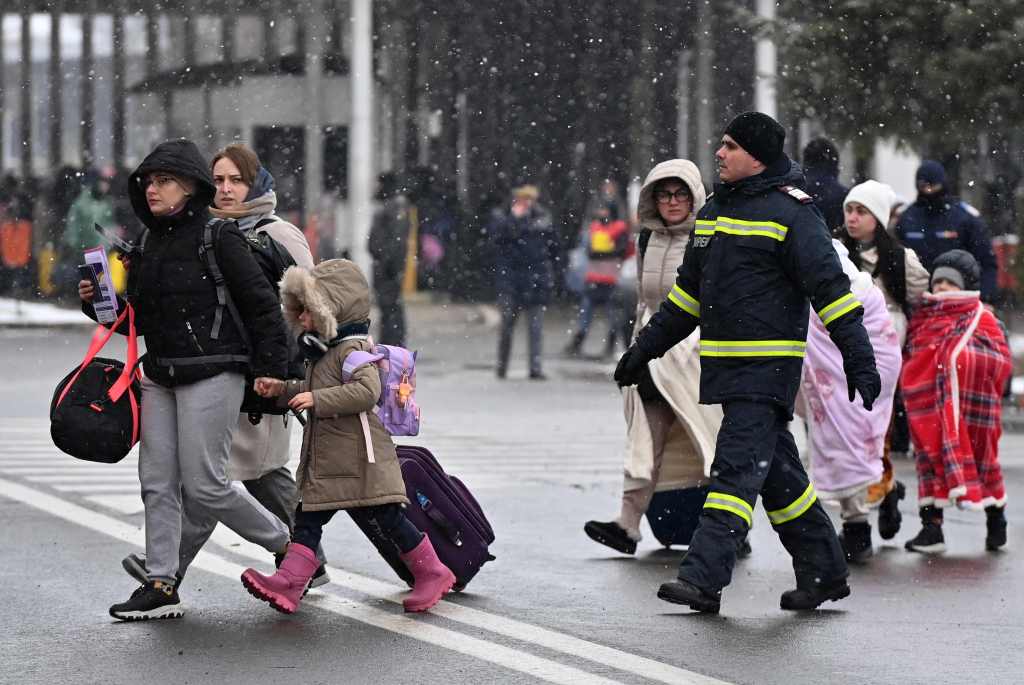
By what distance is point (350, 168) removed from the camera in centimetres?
2953

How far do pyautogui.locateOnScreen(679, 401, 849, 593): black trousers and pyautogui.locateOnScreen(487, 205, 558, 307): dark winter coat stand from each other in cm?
1212

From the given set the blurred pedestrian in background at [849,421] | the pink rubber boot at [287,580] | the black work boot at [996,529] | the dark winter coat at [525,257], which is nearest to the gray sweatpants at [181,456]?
the pink rubber boot at [287,580]

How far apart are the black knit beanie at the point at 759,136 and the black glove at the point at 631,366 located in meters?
0.82

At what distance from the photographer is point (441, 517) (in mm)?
7898

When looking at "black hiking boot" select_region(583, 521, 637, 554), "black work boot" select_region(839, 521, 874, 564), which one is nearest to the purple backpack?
"black hiking boot" select_region(583, 521, 637, 554)

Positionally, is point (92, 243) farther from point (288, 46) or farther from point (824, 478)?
point (824, 478)

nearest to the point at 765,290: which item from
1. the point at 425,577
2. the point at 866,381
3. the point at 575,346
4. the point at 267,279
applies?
the point at 866,381

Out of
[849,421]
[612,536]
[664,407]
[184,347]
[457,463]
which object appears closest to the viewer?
[184,347]

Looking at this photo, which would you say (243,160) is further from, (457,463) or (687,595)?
(457,463)

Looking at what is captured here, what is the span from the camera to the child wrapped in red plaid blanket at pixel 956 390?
963 centimetres

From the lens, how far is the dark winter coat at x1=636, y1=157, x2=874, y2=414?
24.4ft

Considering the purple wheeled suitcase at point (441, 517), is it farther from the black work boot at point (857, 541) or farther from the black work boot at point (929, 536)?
the black work boot at point (929, 536)

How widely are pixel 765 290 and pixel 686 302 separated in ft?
1.18

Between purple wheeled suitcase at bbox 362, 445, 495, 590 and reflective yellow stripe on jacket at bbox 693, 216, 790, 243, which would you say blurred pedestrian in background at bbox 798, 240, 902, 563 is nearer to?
reflective yellow stripe on jacket at bbox 693, 216, 790, 243
